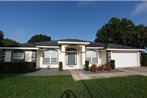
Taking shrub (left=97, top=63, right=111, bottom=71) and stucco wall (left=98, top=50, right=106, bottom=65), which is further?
stucco wall (left=98, top=50, right=106, bottom=65)

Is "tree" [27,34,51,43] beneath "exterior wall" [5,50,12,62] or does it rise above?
above

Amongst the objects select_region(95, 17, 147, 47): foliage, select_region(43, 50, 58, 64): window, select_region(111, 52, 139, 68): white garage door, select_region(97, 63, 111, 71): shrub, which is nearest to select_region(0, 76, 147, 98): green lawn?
Answer: select_region(97, 63, 111, 71): shrub

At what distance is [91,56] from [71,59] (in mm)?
3239

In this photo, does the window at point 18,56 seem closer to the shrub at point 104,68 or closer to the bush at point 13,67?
the bush at point 13,67

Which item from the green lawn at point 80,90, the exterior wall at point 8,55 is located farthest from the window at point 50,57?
the green lawn at point 80,90

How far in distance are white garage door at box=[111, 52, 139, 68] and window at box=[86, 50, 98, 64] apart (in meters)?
2.70

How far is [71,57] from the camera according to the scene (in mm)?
22594

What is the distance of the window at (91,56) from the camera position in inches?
889

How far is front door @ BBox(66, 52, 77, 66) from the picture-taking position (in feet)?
73.6

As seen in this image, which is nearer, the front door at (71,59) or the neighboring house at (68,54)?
the neighboring house at (68,54)

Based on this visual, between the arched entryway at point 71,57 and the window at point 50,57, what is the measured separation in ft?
5.99

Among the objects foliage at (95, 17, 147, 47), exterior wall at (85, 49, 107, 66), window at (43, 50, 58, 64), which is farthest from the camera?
foliage at (95, 17, 147, 47)

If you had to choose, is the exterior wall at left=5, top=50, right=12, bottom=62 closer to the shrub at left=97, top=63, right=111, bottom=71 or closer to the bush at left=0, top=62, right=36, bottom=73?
the bush at left=0, top=62, right=36, bottom=73

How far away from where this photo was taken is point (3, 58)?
20094mm
